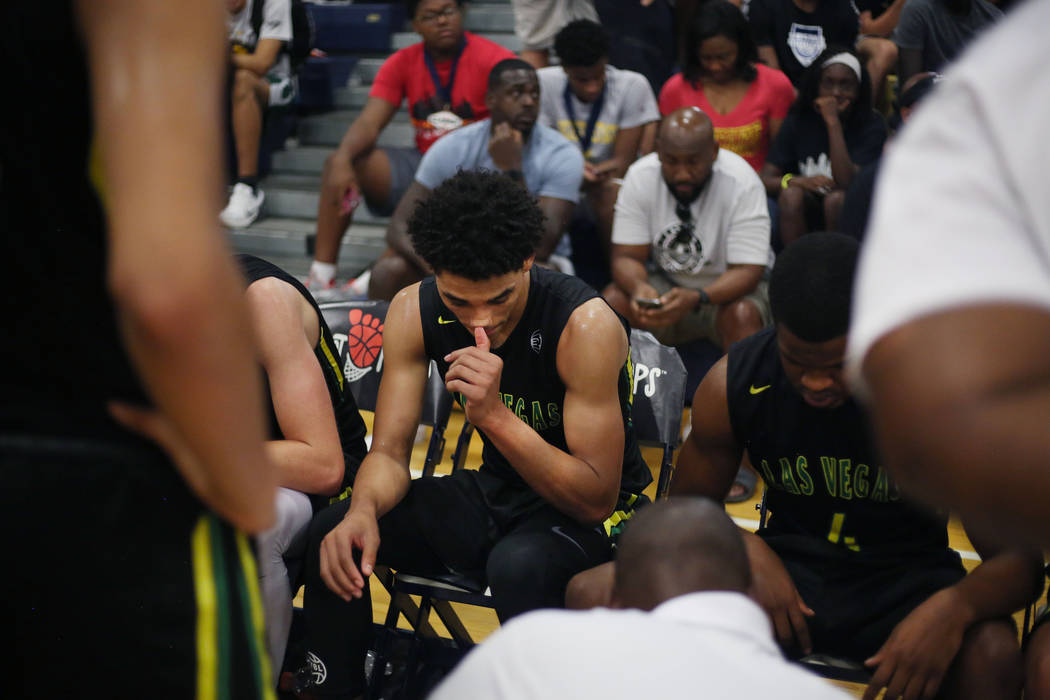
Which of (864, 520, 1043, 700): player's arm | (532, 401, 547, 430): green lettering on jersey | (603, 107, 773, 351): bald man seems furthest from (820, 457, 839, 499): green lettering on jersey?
(603, 107, 773, 351): bald man

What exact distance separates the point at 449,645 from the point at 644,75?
14.6ft

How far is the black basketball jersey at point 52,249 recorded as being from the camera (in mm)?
874

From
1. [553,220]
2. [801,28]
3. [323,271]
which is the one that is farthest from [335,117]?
[801,28]

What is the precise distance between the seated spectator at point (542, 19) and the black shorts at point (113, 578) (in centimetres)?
572

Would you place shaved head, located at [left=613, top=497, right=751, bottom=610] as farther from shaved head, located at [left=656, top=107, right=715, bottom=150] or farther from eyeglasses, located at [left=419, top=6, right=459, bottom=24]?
eyeglasses, located at [left=419, top=6, right=459, bottom=24]

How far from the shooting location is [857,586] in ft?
8.21

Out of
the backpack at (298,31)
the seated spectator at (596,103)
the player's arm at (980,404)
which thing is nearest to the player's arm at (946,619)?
the player's arm at (980,404)

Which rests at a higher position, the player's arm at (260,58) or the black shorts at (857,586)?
the black shorts at (857,586)

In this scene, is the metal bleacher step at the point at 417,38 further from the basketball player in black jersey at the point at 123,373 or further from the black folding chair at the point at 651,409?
the basketball player in black jersey at the point at 123,373

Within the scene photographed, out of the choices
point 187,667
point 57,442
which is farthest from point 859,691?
point 57,442

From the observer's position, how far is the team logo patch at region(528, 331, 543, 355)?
2.78m

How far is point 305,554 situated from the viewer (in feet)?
8.64

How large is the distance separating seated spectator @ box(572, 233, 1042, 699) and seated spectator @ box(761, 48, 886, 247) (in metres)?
2.75

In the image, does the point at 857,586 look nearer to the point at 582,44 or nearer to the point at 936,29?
the point at 582,44
